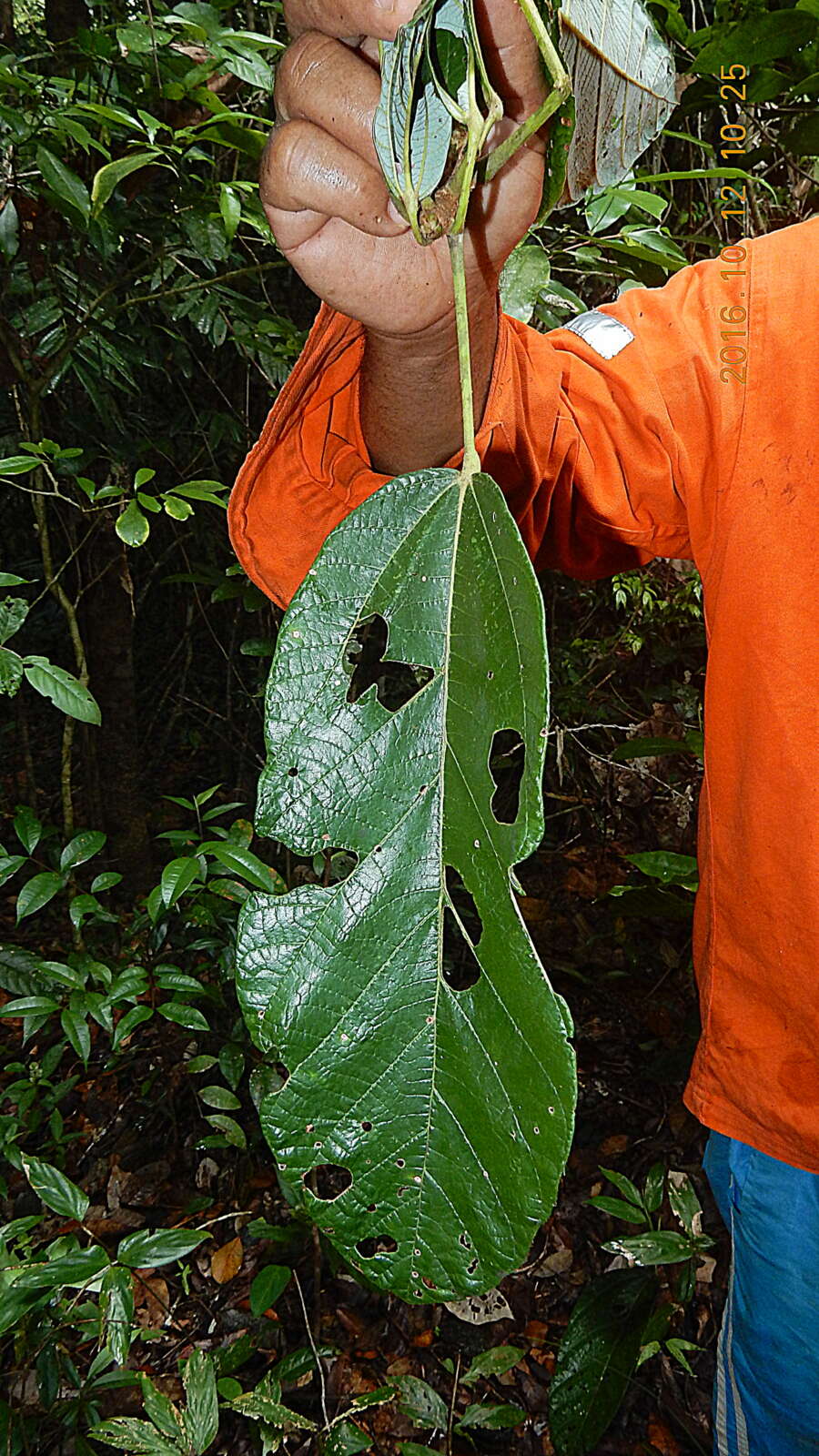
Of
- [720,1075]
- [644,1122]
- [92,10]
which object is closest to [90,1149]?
[644,1122]

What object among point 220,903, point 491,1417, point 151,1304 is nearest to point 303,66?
point 220,903

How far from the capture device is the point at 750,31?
966 millimetres

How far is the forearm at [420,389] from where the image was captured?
0.61 m

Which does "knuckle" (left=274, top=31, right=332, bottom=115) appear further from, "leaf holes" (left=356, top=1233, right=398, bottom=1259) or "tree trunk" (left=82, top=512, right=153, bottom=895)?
"tree trunk" (left=82, top=512, right=153, bottom=895)

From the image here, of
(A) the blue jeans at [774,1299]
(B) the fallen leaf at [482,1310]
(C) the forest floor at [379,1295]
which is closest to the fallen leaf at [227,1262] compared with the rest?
(C) the forest floor at [379,1295]

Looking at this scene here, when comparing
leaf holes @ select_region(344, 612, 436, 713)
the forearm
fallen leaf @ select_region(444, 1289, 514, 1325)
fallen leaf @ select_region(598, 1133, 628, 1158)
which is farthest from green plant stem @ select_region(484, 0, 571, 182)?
fallen leaf @ select_region(598, 1133, 628, 1158)

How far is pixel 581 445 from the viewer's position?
87 cm

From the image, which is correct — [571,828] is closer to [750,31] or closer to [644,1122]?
[644,1122]

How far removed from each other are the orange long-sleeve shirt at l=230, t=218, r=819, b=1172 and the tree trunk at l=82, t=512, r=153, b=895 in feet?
3.84

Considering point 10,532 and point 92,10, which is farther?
point 10,532

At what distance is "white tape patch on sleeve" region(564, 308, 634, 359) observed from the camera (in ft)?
2.95

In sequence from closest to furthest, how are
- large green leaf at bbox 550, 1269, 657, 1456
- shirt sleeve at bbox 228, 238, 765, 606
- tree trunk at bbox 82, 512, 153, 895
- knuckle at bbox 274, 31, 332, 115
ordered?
knuckle at bbox 274, 31, 332, 115, shirt sleeve at bbox 228, 238, 765, 606, large green leaf at bbox 550, 1269, 657, 1456, tree trunk at bbox 82, 512, 153, 895

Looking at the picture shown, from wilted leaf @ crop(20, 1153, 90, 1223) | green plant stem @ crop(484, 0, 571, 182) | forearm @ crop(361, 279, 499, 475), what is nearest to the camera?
green plant stem @ crop(484, 0, 571, 182)

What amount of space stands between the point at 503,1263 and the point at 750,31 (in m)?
1.09
